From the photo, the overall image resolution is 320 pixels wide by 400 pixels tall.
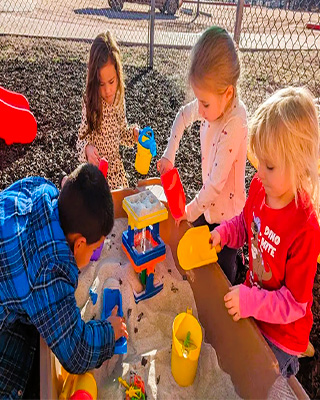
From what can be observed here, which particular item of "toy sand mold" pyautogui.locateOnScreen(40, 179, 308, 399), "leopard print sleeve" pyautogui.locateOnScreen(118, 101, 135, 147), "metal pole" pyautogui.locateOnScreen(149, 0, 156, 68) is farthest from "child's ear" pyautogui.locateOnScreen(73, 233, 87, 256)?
"metal pole" pyautogui.locateOnScreen(149, 0, 156, 68)

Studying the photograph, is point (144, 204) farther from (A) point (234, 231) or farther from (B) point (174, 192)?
(A) point (234, 231)

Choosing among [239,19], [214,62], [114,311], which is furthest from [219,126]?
[239,19]

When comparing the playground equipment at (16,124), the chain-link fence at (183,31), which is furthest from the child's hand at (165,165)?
the playground equipment at (16,124)

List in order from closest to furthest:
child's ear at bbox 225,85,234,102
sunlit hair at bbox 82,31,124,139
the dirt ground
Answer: child's ear at bbox 225,85,234,102 → sunlit hair at bbox 82,31,124,139 → the dirt ground

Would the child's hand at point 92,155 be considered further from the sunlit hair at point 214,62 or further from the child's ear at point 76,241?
the child's ear at point 76,241

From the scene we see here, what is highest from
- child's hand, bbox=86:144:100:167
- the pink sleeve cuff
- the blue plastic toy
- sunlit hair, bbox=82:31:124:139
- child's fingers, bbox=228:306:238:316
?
sunlit hair, bbox=82:31:124:139

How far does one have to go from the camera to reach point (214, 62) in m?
1.43

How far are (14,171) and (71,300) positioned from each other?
1816 mm

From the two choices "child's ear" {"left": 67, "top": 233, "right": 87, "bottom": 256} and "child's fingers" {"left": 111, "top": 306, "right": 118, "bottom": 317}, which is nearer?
"child's ear" {"left": 67, "top": 233, "right": 87, "bottom": 256}

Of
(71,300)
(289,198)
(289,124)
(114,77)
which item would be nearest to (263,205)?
(289,198)

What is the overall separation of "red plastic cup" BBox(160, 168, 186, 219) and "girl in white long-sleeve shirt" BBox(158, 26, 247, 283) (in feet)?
0.14

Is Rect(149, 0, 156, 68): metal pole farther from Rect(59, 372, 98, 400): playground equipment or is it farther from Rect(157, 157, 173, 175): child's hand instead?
Rect(59, 372, 98, 400): playground equipment

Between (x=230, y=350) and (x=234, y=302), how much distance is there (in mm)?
235

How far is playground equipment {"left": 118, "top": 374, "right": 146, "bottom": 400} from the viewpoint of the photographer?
4.47ft
